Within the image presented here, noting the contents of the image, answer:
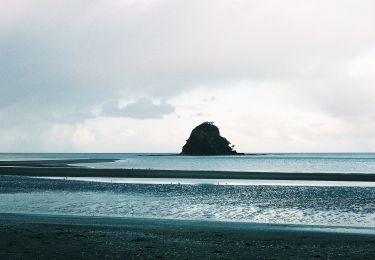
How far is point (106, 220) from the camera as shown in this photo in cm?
2209

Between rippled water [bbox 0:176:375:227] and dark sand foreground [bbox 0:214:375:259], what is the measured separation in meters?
3.37

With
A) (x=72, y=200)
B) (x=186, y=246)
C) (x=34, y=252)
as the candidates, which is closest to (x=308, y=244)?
(x=186, y=246)

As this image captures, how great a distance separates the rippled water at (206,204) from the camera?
23.7 meters

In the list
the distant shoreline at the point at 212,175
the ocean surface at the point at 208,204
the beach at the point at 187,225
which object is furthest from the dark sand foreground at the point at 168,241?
the distant shoreline at the point at 212,175

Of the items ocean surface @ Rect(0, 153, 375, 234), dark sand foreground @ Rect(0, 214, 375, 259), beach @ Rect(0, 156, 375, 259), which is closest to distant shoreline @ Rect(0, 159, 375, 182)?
ocean surface @ Rect(0, 153, 375, 234)

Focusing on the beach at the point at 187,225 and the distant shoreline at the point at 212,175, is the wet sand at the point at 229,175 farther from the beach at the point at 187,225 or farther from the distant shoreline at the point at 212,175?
the beach at the point at 187,225

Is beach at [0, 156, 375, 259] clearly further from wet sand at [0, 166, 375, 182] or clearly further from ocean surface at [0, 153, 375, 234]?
wet sand at [0, 166, 375, 182]

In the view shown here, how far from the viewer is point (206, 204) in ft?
95.0

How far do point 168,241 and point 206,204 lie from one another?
42.7 feet

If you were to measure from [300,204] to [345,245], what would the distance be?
44.7ft

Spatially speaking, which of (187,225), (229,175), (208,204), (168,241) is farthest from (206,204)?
(229,175)

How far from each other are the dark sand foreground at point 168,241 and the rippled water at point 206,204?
3373 millimetres

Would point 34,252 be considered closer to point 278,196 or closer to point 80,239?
point 80,239

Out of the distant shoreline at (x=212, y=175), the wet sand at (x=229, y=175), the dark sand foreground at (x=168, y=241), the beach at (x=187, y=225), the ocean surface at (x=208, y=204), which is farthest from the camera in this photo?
the distant shoreline at (x=212, y=175)
